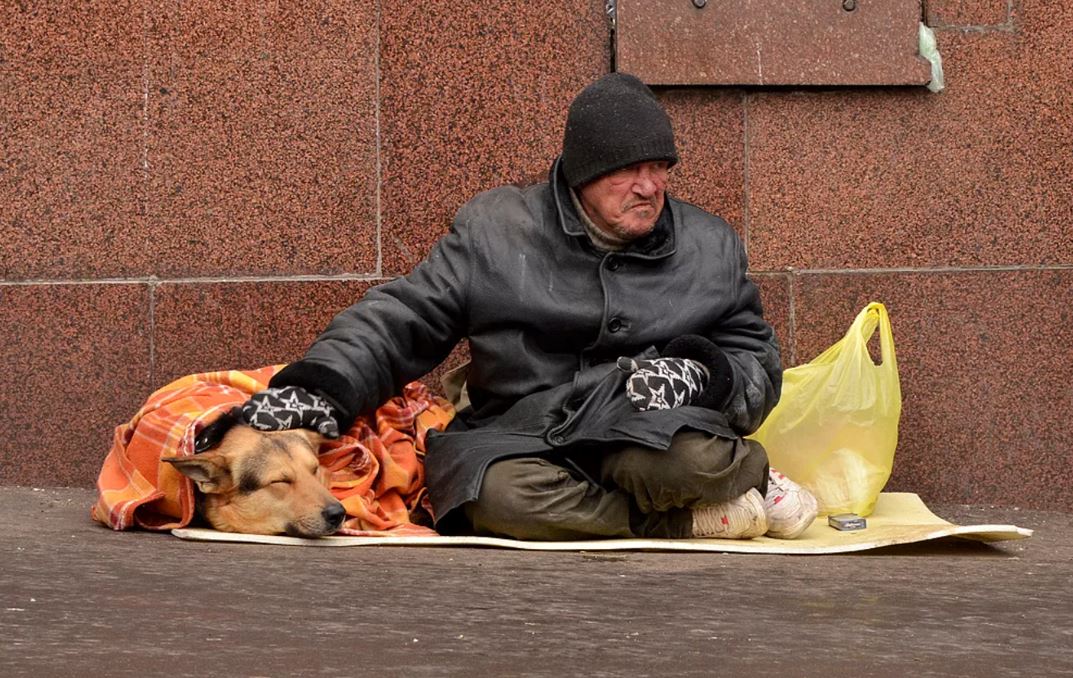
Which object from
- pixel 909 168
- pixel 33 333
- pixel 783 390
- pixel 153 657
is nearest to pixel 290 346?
pixel 33 333

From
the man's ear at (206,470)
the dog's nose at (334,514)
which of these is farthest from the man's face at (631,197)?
the man's ear at (206,470)

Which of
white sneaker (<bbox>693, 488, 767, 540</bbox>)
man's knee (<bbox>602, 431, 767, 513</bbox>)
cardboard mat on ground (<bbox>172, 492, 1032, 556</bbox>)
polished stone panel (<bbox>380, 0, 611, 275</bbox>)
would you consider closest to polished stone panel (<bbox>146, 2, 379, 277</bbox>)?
polished stone panel (<bbox>380, 0, 611, 275</bbox>)

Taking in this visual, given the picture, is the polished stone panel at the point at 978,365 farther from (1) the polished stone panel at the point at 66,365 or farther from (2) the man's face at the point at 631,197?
(1) the polished stone panel at the point at 66,365

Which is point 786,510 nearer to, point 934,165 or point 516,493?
point 516,493

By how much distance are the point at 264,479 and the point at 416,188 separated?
1.57m

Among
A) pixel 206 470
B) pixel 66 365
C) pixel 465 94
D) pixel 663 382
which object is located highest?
pixel 465 94

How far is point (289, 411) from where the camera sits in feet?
15.8

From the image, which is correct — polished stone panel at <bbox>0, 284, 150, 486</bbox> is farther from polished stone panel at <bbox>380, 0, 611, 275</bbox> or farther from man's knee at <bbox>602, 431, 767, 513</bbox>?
man's knee at <bbox>602, 431, 767, 513</bbox>

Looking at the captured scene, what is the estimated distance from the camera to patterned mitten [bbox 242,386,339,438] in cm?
480

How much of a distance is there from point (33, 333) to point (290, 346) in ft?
2.97

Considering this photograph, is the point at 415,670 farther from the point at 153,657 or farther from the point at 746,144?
the point at 746,144

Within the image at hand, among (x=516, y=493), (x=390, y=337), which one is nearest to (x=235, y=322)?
(x=390, y=337)

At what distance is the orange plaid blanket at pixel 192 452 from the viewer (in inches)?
195

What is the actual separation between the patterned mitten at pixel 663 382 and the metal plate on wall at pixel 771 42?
1.40 m
